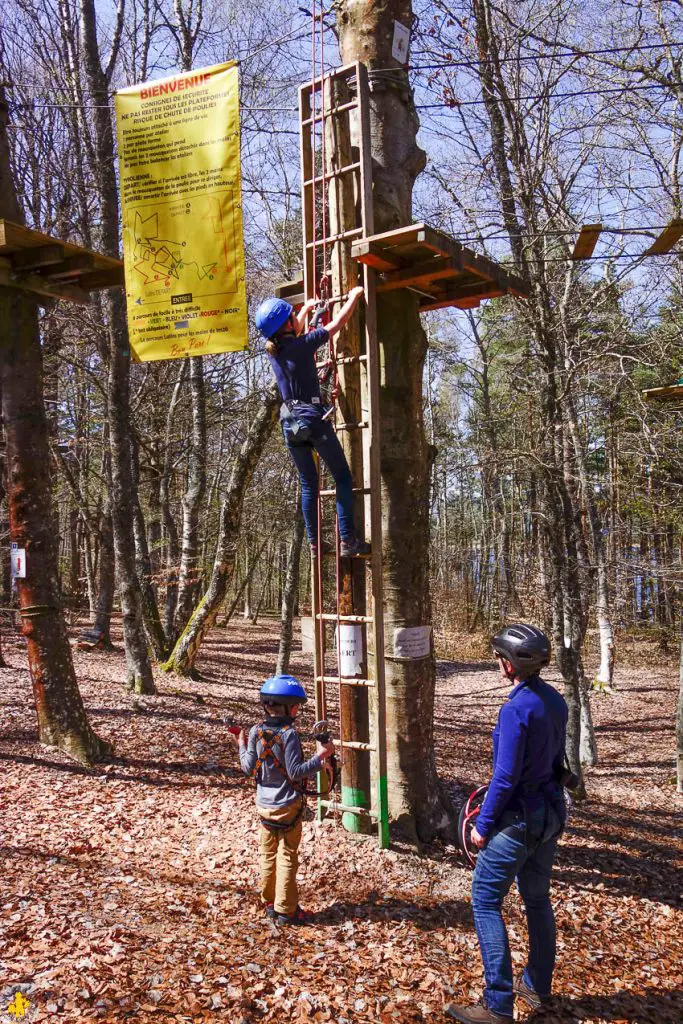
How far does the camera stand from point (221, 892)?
5422 mm

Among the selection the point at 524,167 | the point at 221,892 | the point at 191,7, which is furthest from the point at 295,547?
the point at 191,7

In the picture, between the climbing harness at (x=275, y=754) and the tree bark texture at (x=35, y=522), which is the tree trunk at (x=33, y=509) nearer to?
the tree bark texture at (x=35, y=522)

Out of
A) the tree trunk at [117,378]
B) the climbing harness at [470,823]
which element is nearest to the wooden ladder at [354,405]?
the climbing harness at [470,823]

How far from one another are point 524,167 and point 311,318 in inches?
188

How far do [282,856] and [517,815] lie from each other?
1.58m

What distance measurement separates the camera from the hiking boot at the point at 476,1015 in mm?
4070

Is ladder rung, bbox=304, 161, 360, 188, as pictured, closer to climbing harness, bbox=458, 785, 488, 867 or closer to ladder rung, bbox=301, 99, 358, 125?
ladder rung, bbox=301, 99, 358, 125

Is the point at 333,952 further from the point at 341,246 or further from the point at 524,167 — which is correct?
the point at 524,167

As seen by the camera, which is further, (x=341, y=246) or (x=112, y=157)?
(x=112, y=157)

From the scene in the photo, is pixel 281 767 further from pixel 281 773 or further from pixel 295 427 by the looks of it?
pixel 295 427

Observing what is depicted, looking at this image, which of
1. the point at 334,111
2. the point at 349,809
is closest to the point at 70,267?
the point at 334,111

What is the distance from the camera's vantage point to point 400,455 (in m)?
6.51

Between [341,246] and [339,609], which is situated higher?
[341,246]

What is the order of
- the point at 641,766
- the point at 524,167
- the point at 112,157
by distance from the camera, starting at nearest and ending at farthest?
1. the point at 524,167
2. the point at 112,157
3. the point at 641,766
